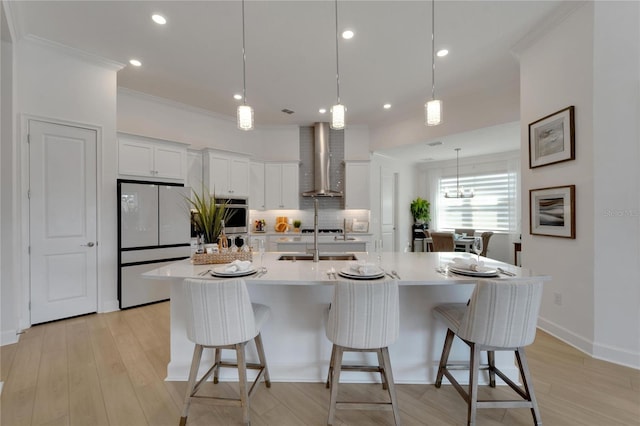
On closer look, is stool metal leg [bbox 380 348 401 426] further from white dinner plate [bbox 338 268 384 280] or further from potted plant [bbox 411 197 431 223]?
potted plant [bbox 411 197 431 223]

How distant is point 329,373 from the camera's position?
6.79 ft

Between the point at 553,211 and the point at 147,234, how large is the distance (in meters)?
4.95

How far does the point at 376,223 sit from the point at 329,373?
4.48 metres

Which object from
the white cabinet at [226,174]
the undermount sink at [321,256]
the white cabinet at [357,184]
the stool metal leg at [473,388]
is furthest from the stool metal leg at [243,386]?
the white cabinet at [357,184]

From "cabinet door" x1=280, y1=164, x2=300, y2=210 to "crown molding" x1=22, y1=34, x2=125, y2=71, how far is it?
310cm

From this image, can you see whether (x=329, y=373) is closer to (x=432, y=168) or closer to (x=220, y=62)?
(x=220, y=62)

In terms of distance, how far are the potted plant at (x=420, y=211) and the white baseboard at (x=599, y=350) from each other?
4.97 metres

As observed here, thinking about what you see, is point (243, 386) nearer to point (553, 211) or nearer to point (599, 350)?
point (599, 350)

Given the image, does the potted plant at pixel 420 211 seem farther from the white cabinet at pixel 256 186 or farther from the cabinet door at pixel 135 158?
the cabinet door at pixel 135 158

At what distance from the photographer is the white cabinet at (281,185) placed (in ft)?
19.1

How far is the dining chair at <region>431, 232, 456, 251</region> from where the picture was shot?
5625 mm

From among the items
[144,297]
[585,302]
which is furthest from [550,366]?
[144,297]

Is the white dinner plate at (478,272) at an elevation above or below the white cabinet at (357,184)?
below

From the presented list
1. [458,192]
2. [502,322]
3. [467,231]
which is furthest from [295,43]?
[467,231]
